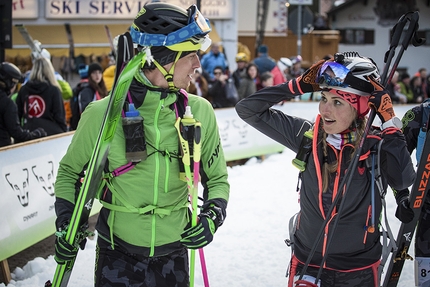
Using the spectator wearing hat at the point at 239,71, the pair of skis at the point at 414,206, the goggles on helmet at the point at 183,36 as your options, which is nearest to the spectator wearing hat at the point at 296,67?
the spectator wearing hat at the point at 239,71

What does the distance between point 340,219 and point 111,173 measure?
1.29 metres

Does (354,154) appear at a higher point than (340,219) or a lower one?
higher

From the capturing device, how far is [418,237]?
4637 millimetres

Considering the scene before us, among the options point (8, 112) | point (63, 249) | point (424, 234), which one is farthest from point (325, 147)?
point (8, 112)

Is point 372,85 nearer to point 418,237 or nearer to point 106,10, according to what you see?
point 418,237

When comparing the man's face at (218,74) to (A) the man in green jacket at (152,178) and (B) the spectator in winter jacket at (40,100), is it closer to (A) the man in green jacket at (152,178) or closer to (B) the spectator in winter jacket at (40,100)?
(B) the spectator in winter jacket at (40,100)

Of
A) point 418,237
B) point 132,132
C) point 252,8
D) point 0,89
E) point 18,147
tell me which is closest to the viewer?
point 132,132

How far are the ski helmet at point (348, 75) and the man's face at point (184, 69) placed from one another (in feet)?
2.49

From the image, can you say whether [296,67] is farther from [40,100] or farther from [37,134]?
[37,134]

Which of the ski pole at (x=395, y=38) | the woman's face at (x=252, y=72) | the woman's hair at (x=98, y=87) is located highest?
the ski pole at (x=395, y=38)

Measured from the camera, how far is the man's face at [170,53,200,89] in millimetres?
3605

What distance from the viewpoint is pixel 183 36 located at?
357cm

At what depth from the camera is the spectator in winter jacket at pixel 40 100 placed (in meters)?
9.02

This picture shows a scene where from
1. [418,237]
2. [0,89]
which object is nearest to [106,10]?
[0,89]
